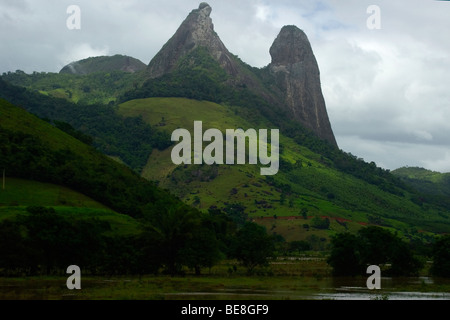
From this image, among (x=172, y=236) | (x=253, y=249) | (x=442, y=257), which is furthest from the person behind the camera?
(x=253, y=249)

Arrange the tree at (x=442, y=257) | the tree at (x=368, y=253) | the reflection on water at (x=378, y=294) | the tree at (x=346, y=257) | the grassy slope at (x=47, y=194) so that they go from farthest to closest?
the grassy slope at (x=47, y=194)
the tree at (x=442, y=257)
the tree at (x=368, y=253)
the tree at (x=346, y=257)
the reflection on water at (x=378, y=294)

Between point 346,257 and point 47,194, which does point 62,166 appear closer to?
point 47,194

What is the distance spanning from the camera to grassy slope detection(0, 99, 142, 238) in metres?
88.5

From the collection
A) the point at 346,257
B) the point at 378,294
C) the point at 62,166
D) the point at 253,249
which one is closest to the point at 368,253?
the point at 346,257

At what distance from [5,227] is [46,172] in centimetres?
5285

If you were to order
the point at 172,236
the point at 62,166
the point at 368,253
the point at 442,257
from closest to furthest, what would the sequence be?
the point at 172,236, the point at 368,253, the point at 442,257, the point at 62,166

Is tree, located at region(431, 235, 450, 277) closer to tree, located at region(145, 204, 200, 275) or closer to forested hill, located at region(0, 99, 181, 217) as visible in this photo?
tree, located at region(145, 204, 200, 275)

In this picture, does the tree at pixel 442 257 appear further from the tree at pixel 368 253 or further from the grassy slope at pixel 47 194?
the grassy slope at pixel 47 194

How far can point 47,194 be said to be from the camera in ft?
348

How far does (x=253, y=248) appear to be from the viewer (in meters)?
84.2

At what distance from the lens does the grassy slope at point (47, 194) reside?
8850 centimetres

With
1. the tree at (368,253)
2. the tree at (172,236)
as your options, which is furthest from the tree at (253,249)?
the tree at (172,236)

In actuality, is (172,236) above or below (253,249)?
above
